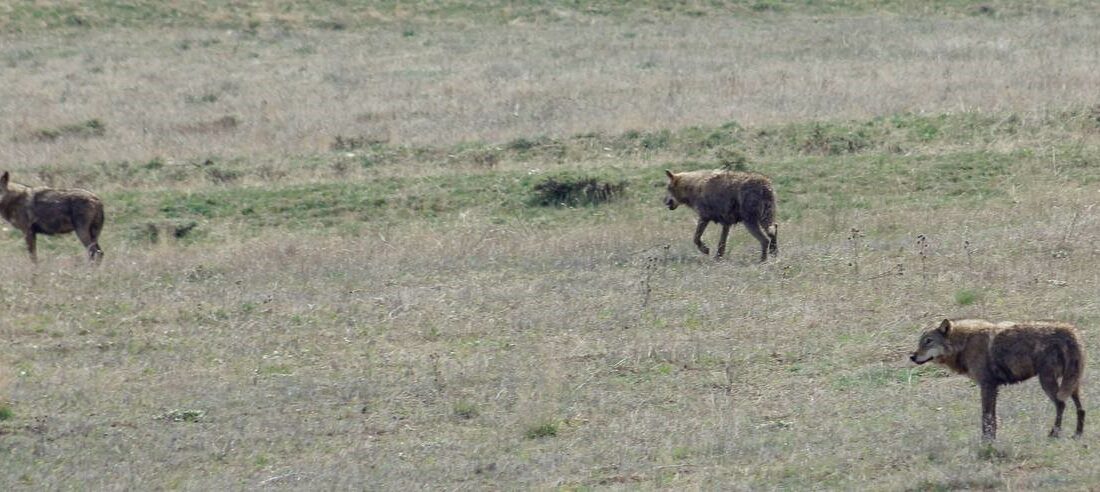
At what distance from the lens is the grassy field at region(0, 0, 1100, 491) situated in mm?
11305

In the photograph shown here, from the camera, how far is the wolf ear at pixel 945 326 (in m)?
10.5

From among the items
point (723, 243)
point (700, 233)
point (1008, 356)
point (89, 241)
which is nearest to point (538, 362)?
point (1008, 356)

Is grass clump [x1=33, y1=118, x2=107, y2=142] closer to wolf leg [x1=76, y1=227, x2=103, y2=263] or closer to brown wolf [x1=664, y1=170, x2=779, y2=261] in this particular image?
wolf leg [x1=76, y1=227, x2=103, y2=263]

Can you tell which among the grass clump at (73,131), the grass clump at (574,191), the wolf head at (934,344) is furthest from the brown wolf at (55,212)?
the wolf head at (934,344)

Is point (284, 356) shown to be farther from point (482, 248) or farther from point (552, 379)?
point (482, 248)

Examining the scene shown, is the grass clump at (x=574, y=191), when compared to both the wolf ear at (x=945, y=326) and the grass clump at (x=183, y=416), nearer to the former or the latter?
the grass clump at (x=183, y=416)

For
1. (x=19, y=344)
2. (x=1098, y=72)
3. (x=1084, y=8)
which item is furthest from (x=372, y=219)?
(x=1084, y=8)

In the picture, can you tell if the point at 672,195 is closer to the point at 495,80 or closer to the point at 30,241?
the point at 30,241

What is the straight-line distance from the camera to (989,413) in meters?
10.4

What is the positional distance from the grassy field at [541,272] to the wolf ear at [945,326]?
2.52 feet

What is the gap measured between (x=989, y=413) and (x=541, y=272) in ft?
26.2

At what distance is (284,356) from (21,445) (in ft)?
9.91

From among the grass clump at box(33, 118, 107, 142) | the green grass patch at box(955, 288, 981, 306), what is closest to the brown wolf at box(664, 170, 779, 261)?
the green grass patch at box(955, 288, 981, 306)

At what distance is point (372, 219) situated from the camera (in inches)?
882
